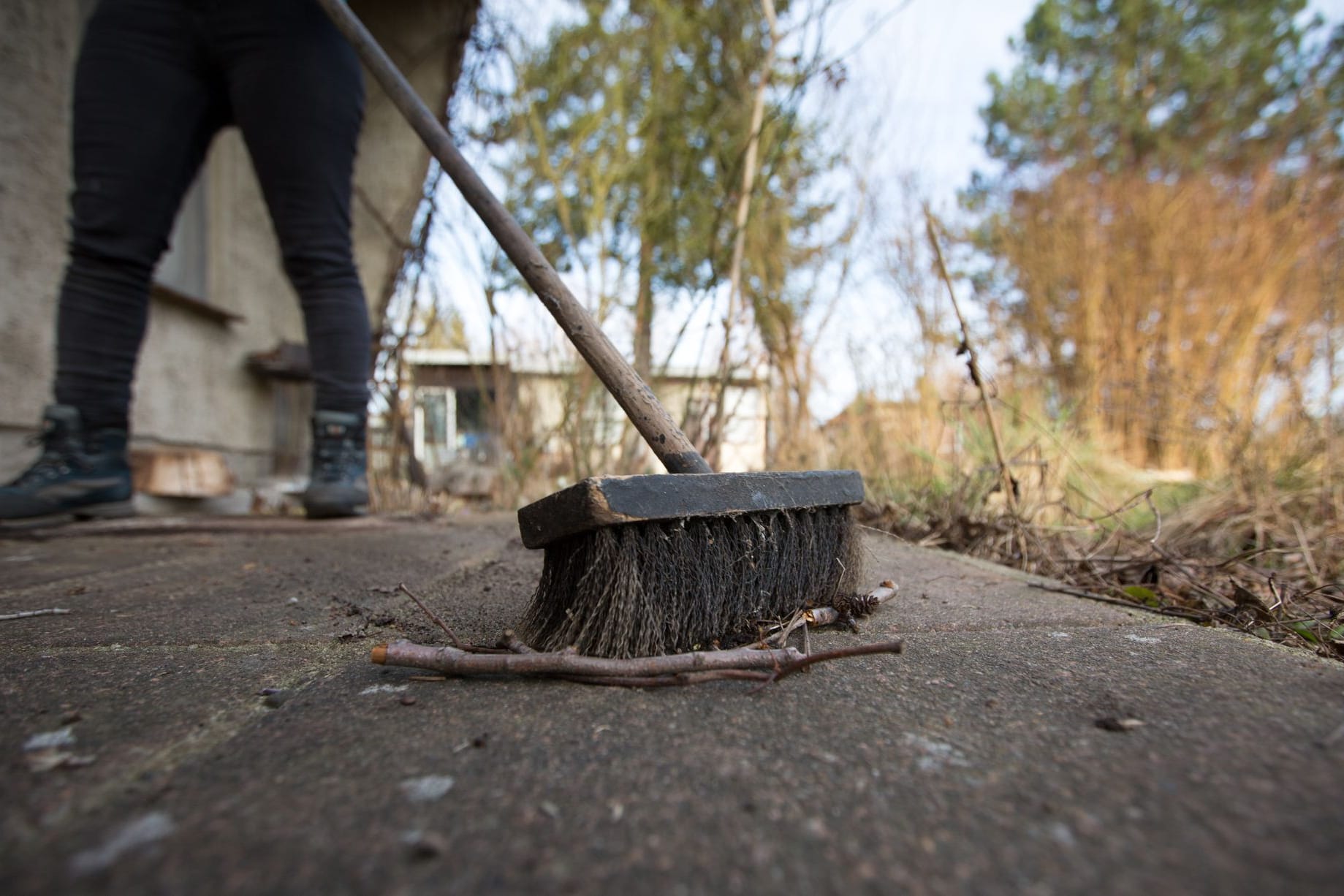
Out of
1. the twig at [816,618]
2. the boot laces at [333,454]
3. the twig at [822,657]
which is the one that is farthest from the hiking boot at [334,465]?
the twig at [822,657]

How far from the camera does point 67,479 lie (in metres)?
1.97

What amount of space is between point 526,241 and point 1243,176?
846cm

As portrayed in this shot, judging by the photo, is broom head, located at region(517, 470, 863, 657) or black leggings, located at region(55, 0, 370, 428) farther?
black leggings, located at region(55, 0, 370, 428)

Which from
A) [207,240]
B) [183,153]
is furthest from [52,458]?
[207,240]

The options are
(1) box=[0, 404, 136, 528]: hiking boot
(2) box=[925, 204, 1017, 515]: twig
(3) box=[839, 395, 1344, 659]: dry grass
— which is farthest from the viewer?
(1) box=[0, 404, 136, 528]: hiking boot

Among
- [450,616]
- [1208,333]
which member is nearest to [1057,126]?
[1208,333]

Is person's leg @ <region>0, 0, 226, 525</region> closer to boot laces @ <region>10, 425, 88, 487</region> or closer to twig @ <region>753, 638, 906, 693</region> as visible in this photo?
boot laces @ <region>10, 425, 88, 487</region>

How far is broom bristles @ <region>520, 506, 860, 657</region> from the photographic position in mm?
879

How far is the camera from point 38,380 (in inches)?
113

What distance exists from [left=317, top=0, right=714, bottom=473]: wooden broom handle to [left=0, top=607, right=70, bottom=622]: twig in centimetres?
96

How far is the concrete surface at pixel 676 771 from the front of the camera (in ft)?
1.41

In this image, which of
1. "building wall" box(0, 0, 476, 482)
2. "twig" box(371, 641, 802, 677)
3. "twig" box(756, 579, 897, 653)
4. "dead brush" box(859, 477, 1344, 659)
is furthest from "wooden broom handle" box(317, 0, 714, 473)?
"building wall" box(0, 0, 476, 482)

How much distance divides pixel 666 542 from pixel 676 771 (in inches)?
16.1

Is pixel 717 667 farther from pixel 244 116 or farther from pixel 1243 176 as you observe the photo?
pixel 1243 176
